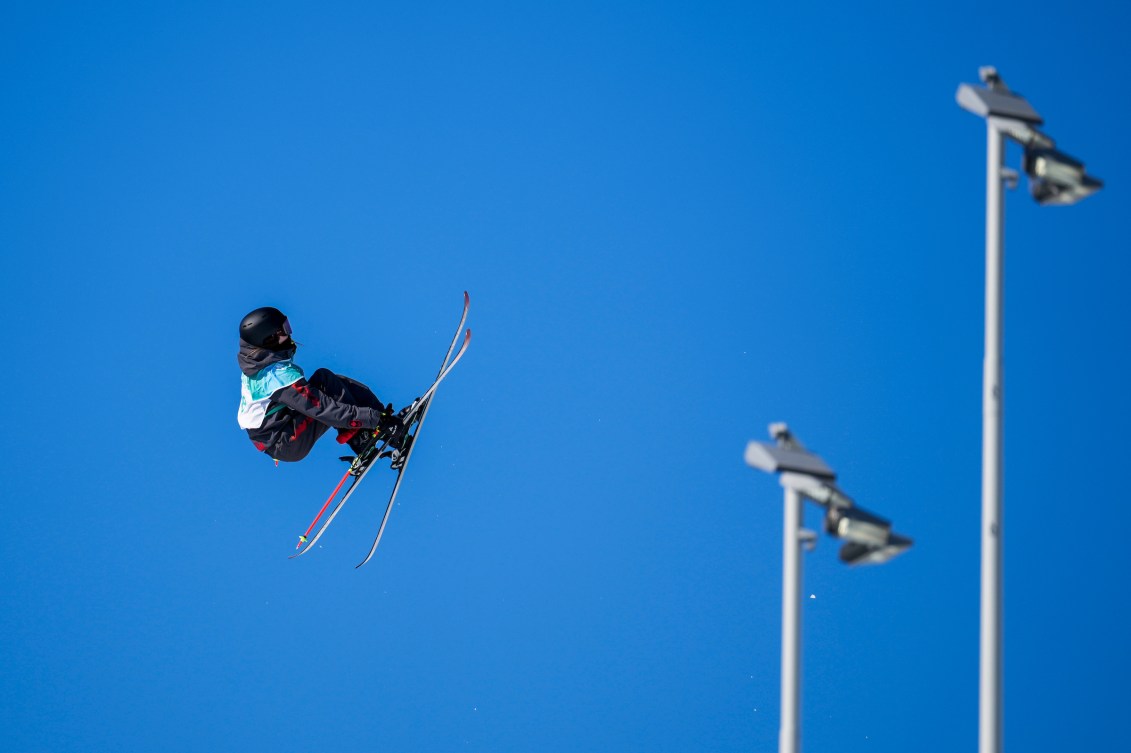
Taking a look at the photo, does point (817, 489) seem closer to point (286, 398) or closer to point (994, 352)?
point (994, 352)

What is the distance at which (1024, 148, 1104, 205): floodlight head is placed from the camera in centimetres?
589

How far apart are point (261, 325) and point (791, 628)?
328 cm

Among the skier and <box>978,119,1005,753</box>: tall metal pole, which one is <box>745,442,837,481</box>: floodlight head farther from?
the skier

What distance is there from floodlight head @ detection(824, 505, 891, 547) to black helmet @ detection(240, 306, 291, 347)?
10.7 ft

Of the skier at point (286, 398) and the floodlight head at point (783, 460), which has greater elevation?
the skier at point (286, 398)

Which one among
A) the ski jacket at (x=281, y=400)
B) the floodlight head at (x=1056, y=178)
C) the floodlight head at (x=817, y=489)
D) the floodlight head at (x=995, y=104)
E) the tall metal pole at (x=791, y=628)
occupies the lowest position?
the tall metal pole at (x=791, y=628)

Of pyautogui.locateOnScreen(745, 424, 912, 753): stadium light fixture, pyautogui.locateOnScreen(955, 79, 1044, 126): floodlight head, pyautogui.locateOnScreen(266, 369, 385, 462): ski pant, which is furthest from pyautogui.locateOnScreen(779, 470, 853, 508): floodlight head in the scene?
pyautogui.locateOnScreen(266, 369, 385, 462): ski pant

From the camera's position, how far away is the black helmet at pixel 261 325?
25.3 feet

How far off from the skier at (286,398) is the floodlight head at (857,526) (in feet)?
10.4

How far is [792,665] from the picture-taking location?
17.7ft

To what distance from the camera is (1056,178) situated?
19.5ft

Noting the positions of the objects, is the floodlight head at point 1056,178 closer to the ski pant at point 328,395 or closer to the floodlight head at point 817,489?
the floodlight head at point 817,489

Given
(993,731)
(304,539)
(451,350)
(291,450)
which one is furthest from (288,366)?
(993,731)

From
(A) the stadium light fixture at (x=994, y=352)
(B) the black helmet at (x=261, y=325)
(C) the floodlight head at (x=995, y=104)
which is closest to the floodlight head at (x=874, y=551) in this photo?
(A) the stadium light fixture at (x=994, y=352)
